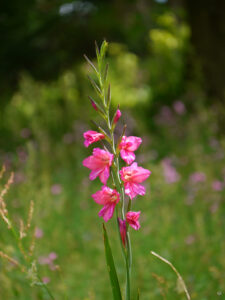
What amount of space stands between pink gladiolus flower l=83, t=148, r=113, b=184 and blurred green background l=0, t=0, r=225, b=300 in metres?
0.37

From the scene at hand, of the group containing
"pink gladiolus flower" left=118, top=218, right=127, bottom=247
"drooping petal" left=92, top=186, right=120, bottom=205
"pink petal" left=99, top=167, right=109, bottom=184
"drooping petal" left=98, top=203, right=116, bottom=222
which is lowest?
"pink gladiolus flower" left=118, top=218, right=127, bottom=247

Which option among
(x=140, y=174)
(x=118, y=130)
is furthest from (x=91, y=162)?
(x=118, y=130)

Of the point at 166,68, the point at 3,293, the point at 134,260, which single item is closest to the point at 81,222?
the point at 134,260

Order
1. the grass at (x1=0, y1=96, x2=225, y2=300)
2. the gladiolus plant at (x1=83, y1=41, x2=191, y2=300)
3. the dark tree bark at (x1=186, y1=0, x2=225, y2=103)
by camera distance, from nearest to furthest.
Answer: the gladiolus plant at (x1=83, y1=41, x2=191, y2=300) < the grass at (x1=0, y1=96, x2=225, y2=300) < the dark tree bark at (x1=186, y1=0, x2=225, y2=103)

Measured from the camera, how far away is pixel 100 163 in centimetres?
107

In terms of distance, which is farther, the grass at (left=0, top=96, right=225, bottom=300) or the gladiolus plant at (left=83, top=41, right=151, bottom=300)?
the grass at (left=0, top=96, right=225, bottom=300)

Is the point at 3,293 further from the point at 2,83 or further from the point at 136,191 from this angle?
the point at 2,83

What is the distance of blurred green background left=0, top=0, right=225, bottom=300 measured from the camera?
252 centimetres

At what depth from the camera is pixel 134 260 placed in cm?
272

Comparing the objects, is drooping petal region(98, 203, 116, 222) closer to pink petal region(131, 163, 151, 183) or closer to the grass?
pink petal region(131, 163, 151, 183)

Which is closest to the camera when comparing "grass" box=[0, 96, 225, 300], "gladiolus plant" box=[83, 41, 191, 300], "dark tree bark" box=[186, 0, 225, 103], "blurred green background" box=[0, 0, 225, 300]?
"gladiolus plant" box=[83, 41, 191, 300]

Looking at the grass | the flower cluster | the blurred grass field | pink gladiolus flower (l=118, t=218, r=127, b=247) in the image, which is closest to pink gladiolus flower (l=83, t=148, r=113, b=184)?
the flower cluster

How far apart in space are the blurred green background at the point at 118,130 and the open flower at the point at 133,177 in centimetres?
29

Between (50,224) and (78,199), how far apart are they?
84cm
